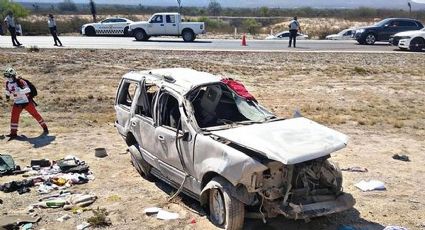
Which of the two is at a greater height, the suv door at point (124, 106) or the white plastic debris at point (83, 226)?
the suv door at point (124, 106)

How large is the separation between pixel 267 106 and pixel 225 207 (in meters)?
Answer: 8.10

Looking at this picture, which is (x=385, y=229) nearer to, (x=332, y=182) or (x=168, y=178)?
(x=332, y=182)

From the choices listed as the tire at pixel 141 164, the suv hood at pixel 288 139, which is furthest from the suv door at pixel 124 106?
the suv hood at pixel 288 139

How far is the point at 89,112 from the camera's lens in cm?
1348

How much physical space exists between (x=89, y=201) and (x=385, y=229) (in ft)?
13.3

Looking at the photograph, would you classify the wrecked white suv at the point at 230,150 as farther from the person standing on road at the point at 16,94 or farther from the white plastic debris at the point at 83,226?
the person standing on road at the point at 16,94

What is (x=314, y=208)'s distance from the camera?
5.76 meters

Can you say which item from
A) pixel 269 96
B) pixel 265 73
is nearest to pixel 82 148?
pixel 269 96

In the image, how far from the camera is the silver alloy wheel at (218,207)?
6.11 metres

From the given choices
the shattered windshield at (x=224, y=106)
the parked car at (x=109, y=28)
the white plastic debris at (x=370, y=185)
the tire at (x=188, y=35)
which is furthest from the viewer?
the parked car at (x=109, y=28)

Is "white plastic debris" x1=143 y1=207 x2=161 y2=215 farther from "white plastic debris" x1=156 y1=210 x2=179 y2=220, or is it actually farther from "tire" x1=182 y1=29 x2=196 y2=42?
"tire" x1=182 y1=29 x2=196 y2=42

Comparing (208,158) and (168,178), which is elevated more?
(208,158)

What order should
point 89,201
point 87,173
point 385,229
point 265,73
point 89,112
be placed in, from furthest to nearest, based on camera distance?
point 265,73, point 89,112, point 87,173, point 89,201, point 385,229

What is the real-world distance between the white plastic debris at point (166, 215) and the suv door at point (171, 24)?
26.5m
